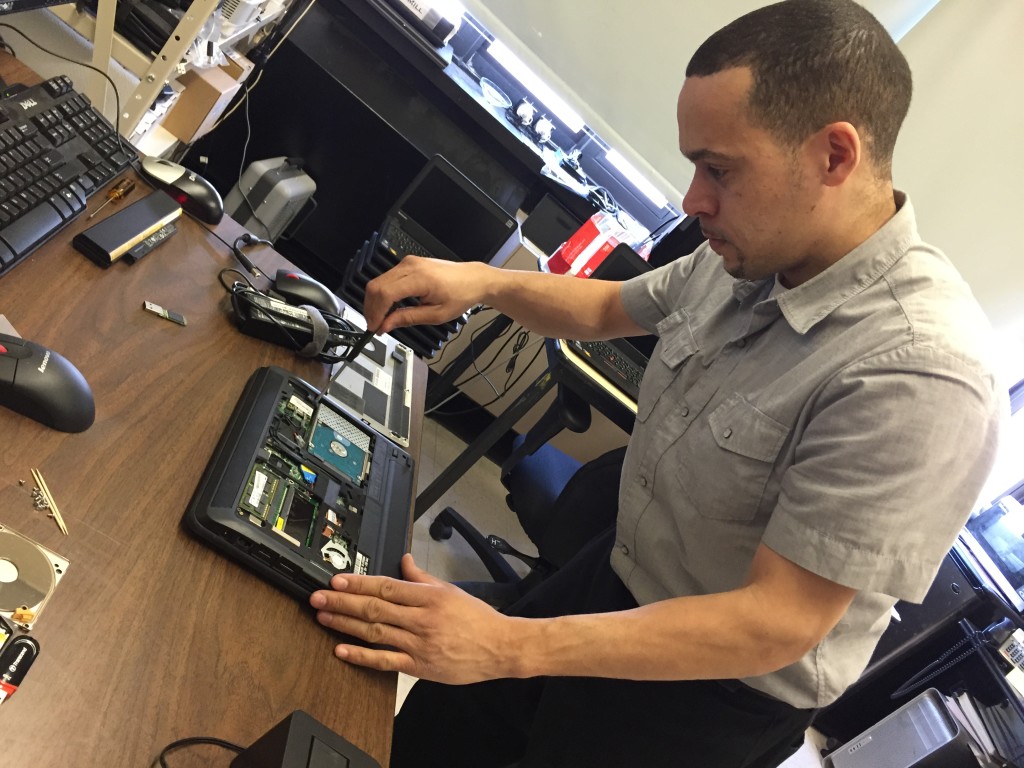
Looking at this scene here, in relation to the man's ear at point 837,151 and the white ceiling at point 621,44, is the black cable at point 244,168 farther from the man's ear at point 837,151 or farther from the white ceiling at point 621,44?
the man's ear at point 837,151

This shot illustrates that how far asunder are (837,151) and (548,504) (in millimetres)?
1308

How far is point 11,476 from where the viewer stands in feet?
2.07

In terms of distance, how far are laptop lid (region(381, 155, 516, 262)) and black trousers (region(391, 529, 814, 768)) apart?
4.11 ft

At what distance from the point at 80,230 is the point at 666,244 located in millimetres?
1822

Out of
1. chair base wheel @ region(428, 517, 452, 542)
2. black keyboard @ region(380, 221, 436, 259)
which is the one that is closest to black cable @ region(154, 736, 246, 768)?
black keyboard @ region(380, 221, 436, 259)

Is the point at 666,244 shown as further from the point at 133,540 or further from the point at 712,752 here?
the point at 133,540

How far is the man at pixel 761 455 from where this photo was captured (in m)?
0.74

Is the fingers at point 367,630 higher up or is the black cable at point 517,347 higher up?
the fingers at point 367,630

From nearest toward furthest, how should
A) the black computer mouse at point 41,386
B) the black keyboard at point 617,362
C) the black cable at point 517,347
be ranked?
the black computer mouse at point 41,386, the black keyboard at point 617,362, the black cable at point 517,347

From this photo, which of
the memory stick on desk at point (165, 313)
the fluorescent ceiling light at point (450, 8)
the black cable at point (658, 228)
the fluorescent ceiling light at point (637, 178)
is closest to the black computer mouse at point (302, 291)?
the memory stick on desk at point (165, 313)

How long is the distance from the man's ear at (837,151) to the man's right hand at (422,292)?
0.55 meters

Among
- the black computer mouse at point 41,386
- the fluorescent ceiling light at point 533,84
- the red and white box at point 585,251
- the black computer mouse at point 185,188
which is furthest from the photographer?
the fluorescent ceiling light at point 533,84

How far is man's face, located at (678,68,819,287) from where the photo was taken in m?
0.85

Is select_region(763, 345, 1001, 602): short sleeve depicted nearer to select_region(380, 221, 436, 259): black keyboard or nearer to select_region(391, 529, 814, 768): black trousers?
select_region(391, 529, 814, 768): black trousers
